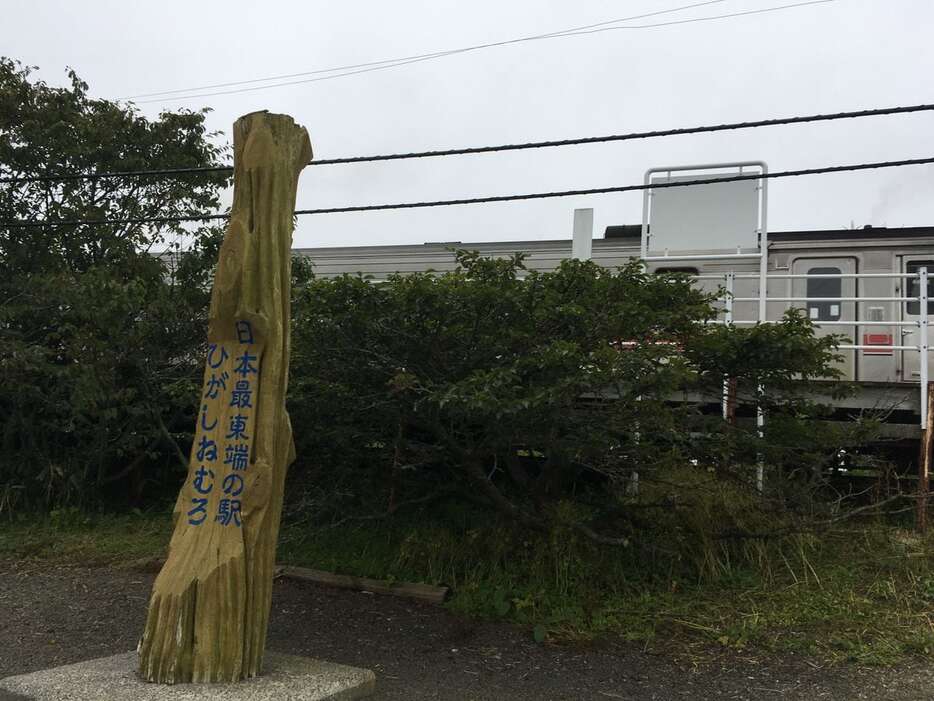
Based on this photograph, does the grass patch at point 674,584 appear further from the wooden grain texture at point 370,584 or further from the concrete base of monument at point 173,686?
the concrete base of monument at point 173,686

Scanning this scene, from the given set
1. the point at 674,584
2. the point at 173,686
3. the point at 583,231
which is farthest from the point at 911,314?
the point at 173,686

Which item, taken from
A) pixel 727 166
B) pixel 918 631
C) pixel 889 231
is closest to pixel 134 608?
pixel 918 631

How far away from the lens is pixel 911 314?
947cm

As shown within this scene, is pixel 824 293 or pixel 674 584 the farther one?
pixel 824 293

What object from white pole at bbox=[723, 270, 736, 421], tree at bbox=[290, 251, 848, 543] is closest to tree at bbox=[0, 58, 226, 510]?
tree at bbox=[290, 251, 848, 543]

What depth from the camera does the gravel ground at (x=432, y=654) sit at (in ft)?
17.6

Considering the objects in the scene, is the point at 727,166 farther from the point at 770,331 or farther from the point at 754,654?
the point at 754,654

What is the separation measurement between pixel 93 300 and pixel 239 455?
17.2ft

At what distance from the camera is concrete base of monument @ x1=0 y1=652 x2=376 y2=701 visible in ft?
14.0

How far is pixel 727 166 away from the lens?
8461 millimetres

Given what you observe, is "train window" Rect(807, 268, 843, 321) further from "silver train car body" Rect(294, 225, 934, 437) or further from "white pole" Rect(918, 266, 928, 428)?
"white pole" Rect(918, 266, 928, 428)

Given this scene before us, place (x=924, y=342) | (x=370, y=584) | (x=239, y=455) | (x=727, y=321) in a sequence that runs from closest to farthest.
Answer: (x=239, y=455), (x=924, y=342), (x=727, y=321), (x=370, y=584)

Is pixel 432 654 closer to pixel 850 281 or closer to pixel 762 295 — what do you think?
pixel 762 295

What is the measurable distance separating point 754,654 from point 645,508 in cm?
153
